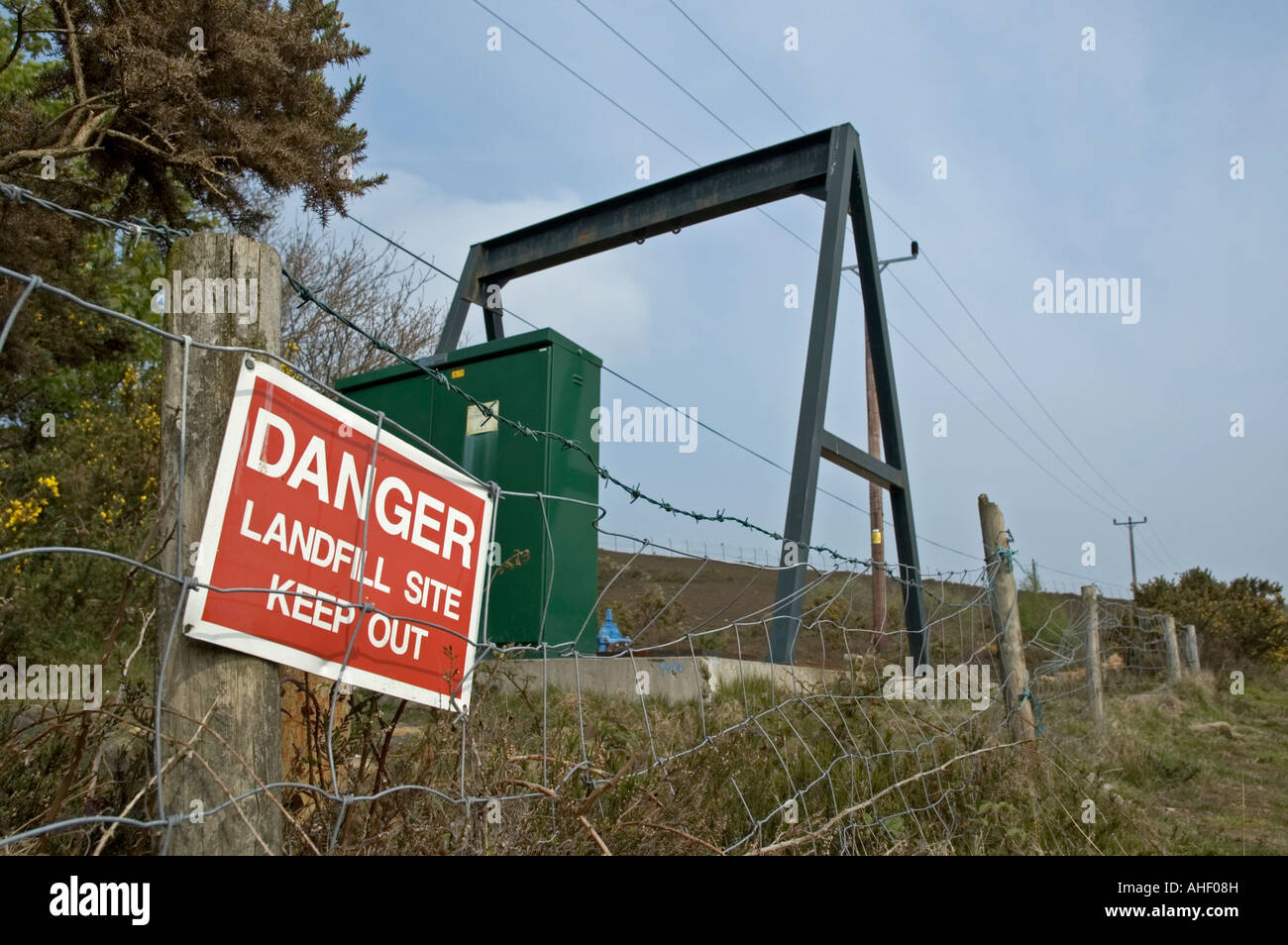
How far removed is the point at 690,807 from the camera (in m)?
2.89

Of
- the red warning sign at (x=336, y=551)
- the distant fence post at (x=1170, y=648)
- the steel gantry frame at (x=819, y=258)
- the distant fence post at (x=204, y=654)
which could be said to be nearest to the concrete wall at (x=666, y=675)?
the steel gantry frame at (x=819, y=258)

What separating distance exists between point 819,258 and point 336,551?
235 inches

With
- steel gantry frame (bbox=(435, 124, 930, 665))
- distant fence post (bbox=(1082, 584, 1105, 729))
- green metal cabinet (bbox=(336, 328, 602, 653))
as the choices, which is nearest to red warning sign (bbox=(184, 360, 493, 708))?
green metal cabinet (bbox=(336, 328, 602, 653))

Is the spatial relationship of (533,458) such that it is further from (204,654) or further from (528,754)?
(204,654)

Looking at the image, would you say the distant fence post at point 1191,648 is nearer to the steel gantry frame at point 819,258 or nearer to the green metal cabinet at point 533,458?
the steel gantry frame at point 819,258

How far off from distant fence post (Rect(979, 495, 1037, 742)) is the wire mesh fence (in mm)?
45

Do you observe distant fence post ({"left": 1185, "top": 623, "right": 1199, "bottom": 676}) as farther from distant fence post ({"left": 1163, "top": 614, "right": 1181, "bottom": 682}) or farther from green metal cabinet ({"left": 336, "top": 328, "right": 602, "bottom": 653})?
green metal cabinet ({"left": 336, "top": 328, "right": 602, "bottom": 653})

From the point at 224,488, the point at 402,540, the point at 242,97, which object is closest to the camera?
the point at 224,488

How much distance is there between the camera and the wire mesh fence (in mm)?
1647

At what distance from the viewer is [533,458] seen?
18.4 feet

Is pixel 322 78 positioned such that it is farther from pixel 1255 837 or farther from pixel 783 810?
pixel 1255 837

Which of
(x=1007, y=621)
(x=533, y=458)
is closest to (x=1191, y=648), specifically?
(x=1007, y=621)
